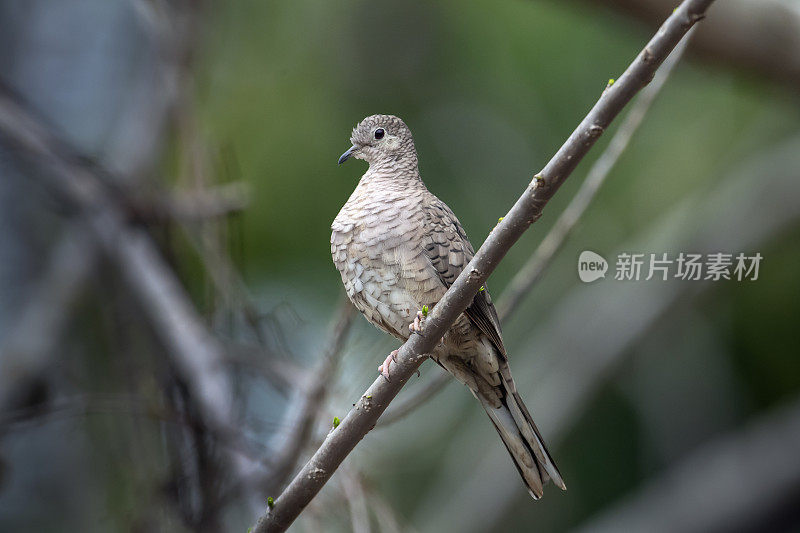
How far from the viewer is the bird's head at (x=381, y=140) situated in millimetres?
2316

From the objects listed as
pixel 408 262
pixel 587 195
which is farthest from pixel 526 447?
pixel 587 195

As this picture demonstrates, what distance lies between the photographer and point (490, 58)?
649 centimetres

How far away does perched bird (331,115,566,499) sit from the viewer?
237 cm

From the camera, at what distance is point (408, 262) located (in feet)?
8.41

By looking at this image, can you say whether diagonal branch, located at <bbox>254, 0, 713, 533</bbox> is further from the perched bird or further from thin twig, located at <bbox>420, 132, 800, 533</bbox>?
thin twig, located at <bbox>420, 132, 800, 533</bbox>

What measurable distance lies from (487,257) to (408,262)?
62 centimetres

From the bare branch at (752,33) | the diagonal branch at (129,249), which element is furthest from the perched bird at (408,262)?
the bare branch at (752,33)

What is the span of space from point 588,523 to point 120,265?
4.37m

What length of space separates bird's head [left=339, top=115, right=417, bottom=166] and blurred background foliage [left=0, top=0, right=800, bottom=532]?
1.48 m

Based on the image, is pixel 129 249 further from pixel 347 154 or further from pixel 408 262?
pixel 347 154

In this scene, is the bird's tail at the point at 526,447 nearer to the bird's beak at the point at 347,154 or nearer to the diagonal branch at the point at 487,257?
the diagonal branch at the point at 487,257

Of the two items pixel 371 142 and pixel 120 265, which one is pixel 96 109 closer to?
pixel 120 265

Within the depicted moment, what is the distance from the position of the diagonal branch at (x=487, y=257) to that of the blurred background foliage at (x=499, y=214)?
5.03 ft

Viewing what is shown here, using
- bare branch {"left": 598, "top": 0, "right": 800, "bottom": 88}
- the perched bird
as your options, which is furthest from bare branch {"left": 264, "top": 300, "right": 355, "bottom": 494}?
bare branch {"left": 598, "top": 0, "right": 800, "bottom": 88}
